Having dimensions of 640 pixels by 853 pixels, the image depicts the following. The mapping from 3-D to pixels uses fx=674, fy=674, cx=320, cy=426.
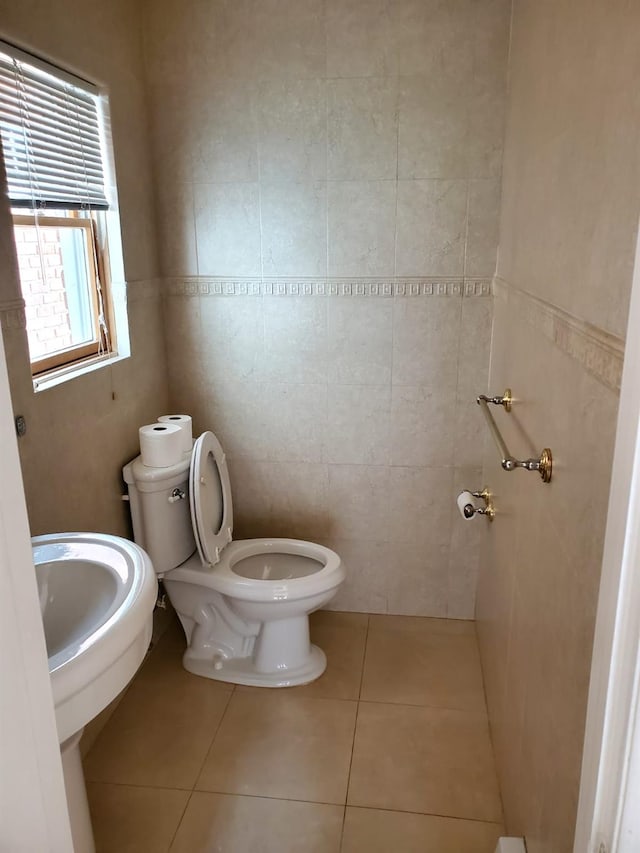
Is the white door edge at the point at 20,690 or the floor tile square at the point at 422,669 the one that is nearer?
the white door edge at the point at 20,690

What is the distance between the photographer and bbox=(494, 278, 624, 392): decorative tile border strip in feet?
3.31

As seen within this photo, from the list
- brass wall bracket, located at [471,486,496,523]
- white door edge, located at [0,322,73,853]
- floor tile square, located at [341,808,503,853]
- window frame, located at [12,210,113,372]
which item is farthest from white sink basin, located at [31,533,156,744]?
brass wall bracket, located at [471,486,496,523]

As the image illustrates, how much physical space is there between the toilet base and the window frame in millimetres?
1154

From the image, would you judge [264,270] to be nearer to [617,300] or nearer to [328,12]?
[328,12]

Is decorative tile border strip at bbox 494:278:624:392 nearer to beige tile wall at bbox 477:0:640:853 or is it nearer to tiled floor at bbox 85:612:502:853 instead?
beige tile wall at bbox 477:0:640:853

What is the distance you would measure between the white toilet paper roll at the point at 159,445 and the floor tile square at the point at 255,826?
1.01 meters

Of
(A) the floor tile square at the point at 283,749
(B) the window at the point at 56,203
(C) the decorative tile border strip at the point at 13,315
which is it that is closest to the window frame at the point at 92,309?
(B) the window at the point at 56,203

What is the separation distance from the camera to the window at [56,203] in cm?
174

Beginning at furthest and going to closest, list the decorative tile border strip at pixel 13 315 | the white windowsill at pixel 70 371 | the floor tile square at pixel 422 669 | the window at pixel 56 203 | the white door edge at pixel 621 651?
1. the floor tile square at pixel 422 669
2. the white windowsill at pixel 70 371
3. the window at pixel 56 203
4. the decorative tile border strip at pixel 13 315
5. the white door edge at pixel 621 651

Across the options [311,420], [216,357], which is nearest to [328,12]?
[216,357]

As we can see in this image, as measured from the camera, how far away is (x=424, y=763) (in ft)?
6.70

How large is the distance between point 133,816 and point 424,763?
853 millimetres

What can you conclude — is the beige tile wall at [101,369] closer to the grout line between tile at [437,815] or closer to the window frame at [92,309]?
the window frame at [92,309]

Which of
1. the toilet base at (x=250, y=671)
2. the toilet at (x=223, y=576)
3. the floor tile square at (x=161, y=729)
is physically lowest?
the floor tile square at (x=161, y=729)
